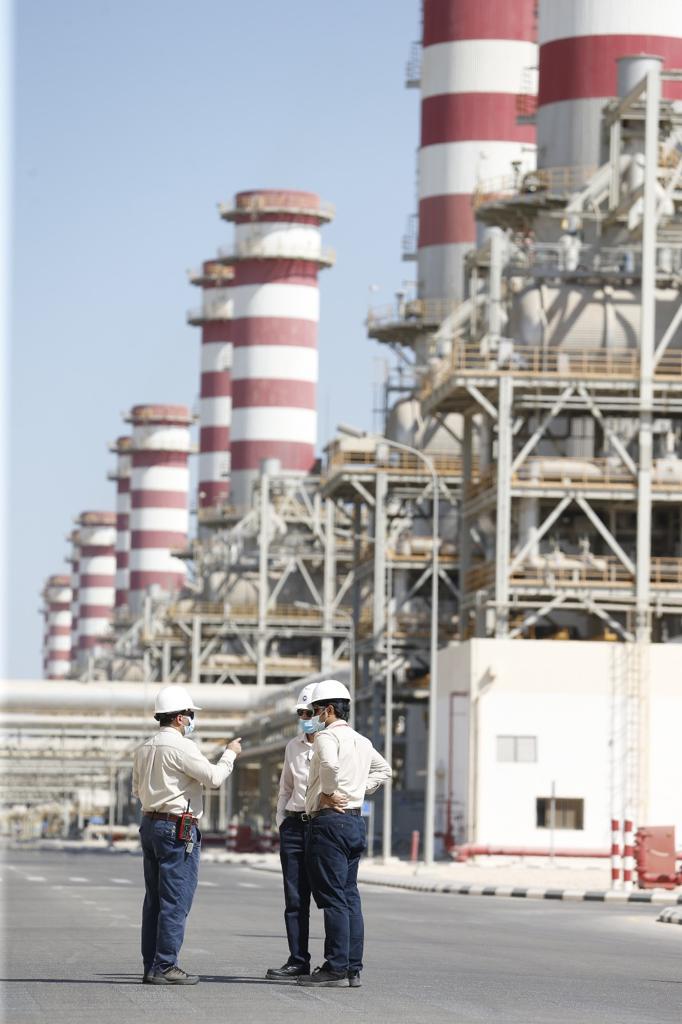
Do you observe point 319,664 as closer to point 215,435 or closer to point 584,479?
point 215,435

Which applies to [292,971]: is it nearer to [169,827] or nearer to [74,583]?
[169,827]

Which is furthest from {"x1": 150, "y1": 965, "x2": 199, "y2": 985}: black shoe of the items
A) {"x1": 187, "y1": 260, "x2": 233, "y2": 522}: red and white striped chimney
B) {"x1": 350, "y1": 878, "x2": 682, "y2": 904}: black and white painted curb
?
{"x1": 187, "y1": 260, "x2": 233, "y2": 522}: red and white striped chimney

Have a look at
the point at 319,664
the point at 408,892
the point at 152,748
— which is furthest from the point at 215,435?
the point at 152,748

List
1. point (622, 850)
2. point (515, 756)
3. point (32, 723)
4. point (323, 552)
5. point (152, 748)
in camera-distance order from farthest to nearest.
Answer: point (323, 552) → point (32, 723) → point (515, 756) → point (622, 850) → point (152, 748)

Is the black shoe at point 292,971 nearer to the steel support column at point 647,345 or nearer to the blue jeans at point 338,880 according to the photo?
the blue jeans at point 338,880

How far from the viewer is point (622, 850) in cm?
2953

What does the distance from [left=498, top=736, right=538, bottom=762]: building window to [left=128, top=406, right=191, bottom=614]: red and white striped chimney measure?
227ft

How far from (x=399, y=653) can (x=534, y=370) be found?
12.9 meters

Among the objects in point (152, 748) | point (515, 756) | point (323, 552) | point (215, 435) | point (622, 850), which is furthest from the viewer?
point (215, 435)

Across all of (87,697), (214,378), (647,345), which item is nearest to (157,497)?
(214,378)

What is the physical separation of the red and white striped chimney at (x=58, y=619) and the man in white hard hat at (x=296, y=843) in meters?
165

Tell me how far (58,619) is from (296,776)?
555 feet

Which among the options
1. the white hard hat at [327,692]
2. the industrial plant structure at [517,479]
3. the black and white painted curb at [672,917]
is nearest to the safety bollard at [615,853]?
the black and white painted curb at [672,917]

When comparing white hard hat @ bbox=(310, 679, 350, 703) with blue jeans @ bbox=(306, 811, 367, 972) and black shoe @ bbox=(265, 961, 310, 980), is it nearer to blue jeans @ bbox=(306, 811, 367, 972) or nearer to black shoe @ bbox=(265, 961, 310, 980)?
blue jeans @ bbox=(306, 811, 367, 972)
